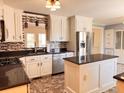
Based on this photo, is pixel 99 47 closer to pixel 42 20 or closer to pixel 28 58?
pixel 42 20

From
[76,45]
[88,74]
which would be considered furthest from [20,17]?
[88,74]

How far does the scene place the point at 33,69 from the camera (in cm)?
419

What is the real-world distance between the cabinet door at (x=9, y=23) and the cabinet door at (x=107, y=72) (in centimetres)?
288

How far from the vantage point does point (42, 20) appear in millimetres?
4840

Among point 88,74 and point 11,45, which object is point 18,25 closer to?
point 11,45

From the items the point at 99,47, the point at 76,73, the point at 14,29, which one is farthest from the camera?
the point at 99,47

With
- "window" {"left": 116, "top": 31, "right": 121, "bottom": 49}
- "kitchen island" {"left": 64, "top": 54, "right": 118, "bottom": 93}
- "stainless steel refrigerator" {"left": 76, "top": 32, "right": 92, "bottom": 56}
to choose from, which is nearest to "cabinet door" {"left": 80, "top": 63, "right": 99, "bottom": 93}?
"kitchen island" {"left": 64, "top": 54, "right": 118, "bottom": 93}

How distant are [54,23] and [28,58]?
70.8 inches

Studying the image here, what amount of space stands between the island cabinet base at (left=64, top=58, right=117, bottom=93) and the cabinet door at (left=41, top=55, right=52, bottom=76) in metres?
1.46

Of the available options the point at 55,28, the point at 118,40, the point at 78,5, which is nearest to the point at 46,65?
the point at 55,28

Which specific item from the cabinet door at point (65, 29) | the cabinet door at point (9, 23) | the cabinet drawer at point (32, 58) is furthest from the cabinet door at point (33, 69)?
the cabinet door at point (65, 29)

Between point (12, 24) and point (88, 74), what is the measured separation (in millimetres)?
2824

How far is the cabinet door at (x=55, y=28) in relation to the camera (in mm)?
4832

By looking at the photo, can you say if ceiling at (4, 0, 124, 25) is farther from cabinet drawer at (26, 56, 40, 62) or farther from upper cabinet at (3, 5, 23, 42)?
cabinet drawer at (26, 56, 40, 62)
